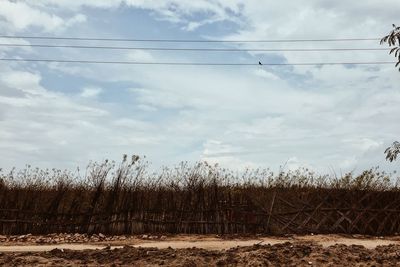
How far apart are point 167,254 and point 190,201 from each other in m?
5.90

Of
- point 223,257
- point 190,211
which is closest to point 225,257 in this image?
point 223,257

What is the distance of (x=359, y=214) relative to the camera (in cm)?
1612

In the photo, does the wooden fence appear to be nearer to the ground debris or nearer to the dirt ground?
the dirt ground

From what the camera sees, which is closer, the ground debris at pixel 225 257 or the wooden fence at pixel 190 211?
the ground debris at pixel 225 257

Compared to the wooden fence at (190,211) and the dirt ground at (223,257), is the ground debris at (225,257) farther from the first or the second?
the wooden fence at (190,211)

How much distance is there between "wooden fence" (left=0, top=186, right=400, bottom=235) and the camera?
608 inches

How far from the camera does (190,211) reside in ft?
50.7

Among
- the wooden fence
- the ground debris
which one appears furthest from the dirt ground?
the wooden fence

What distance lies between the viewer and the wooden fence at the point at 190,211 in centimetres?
1545

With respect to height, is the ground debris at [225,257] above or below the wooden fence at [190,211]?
below

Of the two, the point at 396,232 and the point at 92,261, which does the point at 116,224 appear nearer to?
the point at 92,261

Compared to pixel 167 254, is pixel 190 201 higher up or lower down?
higher up

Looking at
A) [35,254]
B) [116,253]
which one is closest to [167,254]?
[116,253]

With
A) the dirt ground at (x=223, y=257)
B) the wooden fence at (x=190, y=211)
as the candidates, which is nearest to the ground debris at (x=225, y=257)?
the dirt ground at (x=223, y=257)
